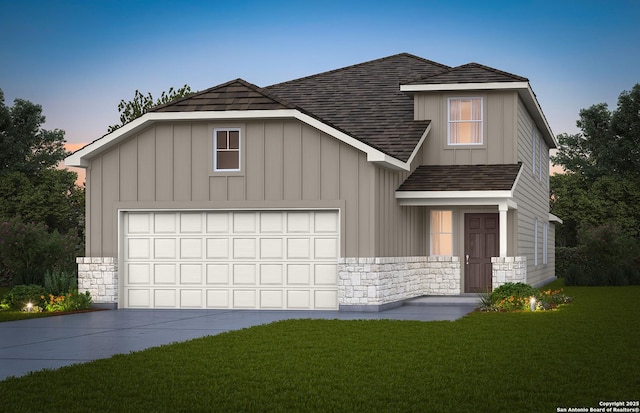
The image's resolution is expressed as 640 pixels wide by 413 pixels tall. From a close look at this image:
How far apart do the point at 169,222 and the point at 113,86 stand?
15.0 meters

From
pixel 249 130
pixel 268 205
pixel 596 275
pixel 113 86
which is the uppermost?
pixel 113 86

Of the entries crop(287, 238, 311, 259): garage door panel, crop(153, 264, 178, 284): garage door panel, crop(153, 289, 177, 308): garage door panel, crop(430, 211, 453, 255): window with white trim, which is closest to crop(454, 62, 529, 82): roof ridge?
crop(430, 211, 453, 255): window with white trim

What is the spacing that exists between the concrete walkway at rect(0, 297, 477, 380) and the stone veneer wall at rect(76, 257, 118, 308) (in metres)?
0.71

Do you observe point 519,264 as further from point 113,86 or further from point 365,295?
point 113,86

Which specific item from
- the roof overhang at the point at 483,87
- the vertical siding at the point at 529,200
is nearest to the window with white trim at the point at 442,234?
the vertical siding at the point at 529,200

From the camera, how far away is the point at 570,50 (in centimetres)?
3850

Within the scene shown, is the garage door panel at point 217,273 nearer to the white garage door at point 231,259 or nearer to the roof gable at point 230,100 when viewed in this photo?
the white garage door at point 231,259

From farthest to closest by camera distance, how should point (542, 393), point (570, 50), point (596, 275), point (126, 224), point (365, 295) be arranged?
point (570, 50) → point (596, 275) → point (126, 224) → point (365, 295) → point (542, 393)

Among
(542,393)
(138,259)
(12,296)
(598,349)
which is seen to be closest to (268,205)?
(138,259)

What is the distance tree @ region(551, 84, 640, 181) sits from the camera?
57.0 m

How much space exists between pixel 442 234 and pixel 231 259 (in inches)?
269

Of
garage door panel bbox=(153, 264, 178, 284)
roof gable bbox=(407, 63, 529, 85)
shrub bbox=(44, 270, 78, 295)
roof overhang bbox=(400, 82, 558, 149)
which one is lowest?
shrub bbox=(44, 270, 78, 295)

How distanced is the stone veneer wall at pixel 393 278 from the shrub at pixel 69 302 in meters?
6.20

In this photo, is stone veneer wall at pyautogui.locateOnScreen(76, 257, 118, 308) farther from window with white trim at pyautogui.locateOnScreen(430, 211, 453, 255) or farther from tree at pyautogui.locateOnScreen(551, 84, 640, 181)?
tree at pyautogui.locateOnScreen(551, 84, 640, 181)
